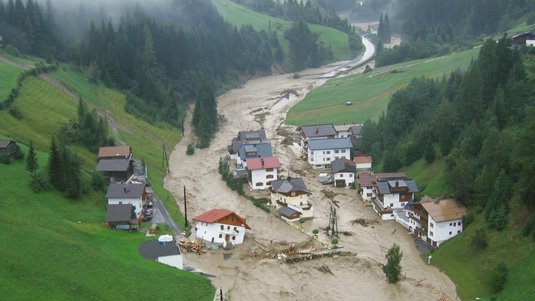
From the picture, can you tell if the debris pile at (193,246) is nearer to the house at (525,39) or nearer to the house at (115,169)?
the house at (115,169)

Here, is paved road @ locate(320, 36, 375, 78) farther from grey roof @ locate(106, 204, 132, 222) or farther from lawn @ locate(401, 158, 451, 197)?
grey roof @ locate(106, 204, 132, 222)

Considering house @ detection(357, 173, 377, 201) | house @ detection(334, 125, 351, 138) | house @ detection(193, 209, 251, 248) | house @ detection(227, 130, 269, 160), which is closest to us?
house @ detection(193, 209, 251, 248)

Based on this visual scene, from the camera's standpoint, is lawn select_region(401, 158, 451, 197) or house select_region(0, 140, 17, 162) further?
lawn select_region(401, 158, 451, 197)

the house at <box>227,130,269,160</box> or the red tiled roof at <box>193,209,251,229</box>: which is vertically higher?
the red tiled roof at <box>193,209,251,229</box>

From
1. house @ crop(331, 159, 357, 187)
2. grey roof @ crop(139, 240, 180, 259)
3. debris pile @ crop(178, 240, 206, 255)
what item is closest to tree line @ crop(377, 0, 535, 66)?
house @ crop(331, 159, 357, 187)

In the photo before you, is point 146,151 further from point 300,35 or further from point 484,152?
point 300,35

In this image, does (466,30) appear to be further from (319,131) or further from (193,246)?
(193,246)
